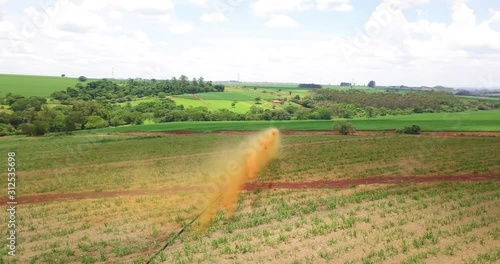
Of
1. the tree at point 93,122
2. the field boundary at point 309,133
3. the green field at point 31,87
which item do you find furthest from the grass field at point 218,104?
the green field at point 31,87

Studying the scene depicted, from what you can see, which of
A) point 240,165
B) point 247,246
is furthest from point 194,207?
point 240,165

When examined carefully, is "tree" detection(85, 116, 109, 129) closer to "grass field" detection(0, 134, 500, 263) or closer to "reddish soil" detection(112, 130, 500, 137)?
"reddish soil" detection(112, 130, 500, 137)

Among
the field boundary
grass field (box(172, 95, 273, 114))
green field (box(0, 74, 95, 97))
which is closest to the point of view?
the field boundary

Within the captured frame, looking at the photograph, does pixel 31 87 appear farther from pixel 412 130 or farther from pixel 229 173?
pixel 412 130

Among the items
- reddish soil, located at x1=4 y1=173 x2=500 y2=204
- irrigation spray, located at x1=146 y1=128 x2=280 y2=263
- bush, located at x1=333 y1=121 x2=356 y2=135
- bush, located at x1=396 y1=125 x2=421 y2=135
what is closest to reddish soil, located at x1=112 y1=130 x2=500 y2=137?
bush, located at x1=333 y1=121 x2=356 y2=135

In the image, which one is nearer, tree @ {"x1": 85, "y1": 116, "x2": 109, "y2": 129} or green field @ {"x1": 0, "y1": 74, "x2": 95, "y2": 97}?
tree @ {"x1": 85, "y1": 116, "x2": 109, "y2": 129}

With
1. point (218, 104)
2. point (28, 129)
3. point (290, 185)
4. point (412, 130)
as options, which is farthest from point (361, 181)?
point (218, 104)

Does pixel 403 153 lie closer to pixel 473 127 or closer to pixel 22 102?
pixel 473 127

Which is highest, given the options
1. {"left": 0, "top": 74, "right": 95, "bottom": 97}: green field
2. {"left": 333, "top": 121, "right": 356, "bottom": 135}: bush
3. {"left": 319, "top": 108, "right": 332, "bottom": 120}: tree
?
{"left": 0, "top": 74, "right": 95, "bottom": 97}: green field
